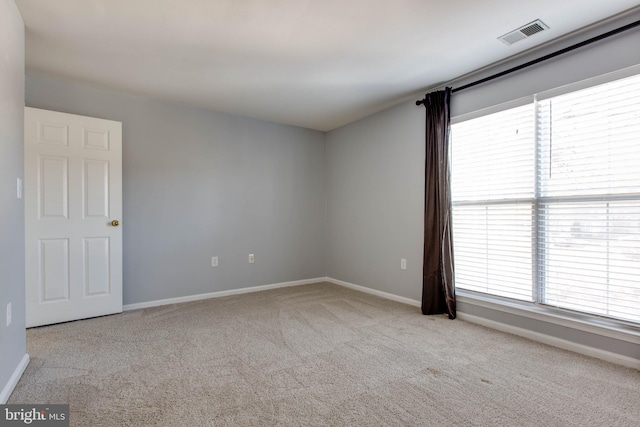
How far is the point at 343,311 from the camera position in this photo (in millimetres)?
3496

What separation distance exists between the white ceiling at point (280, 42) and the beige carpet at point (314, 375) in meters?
2.44

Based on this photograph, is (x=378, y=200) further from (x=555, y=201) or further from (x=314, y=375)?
(x=314, y=375)

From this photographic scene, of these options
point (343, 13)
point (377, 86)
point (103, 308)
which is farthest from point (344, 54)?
point (103, 308)

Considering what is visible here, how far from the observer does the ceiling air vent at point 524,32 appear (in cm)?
226

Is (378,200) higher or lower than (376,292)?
higher

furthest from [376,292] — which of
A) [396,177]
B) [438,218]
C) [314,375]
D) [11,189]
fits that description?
[11,189]

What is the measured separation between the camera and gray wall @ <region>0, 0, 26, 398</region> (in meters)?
1.81

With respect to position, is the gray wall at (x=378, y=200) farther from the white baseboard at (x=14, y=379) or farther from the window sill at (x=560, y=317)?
the white baseboard at (x=14, y=379)

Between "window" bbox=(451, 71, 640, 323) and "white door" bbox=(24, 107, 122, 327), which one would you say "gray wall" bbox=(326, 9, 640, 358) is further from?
"white door" bbox=(24, 107, 122, 327)

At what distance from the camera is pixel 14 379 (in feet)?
6.32

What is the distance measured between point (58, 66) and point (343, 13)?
8.76 ft

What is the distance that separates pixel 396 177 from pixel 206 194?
2.47 metres

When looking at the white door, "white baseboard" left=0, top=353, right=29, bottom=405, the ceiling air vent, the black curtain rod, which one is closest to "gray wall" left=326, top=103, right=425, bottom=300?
the black curtain rod

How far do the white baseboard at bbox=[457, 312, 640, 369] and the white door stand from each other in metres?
3.74
